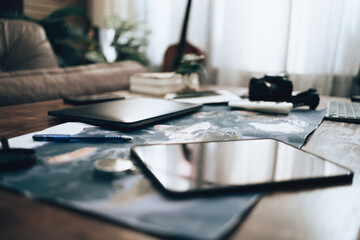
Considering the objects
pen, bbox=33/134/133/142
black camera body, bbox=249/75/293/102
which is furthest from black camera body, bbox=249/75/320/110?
pen, bbox=33/134/133/142

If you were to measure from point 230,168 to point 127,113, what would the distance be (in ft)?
1.09

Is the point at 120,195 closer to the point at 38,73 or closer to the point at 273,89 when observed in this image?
the point at 273,89

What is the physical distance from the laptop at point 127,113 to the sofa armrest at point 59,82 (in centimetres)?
43

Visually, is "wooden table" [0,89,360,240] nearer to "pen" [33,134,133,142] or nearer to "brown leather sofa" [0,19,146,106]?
"pen" [33,134,133,142]

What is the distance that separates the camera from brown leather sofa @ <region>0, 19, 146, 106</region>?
3.33ft

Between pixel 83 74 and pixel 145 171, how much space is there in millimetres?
983

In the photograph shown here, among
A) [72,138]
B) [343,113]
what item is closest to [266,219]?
[72,138]

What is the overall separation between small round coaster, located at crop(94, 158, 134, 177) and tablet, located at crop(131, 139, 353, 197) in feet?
0.08

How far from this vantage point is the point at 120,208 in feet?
0.91

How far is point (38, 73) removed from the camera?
3.61ft

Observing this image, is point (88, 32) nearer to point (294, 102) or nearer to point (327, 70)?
point (327, 70)

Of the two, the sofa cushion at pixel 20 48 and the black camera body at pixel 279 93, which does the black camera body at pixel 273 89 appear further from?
the sofa cushion at pixel 20 48

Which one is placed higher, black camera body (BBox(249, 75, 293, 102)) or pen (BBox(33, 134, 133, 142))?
black camera body (BBox(249, 75, 293, 102))

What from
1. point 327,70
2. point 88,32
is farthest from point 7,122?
point 88,32
